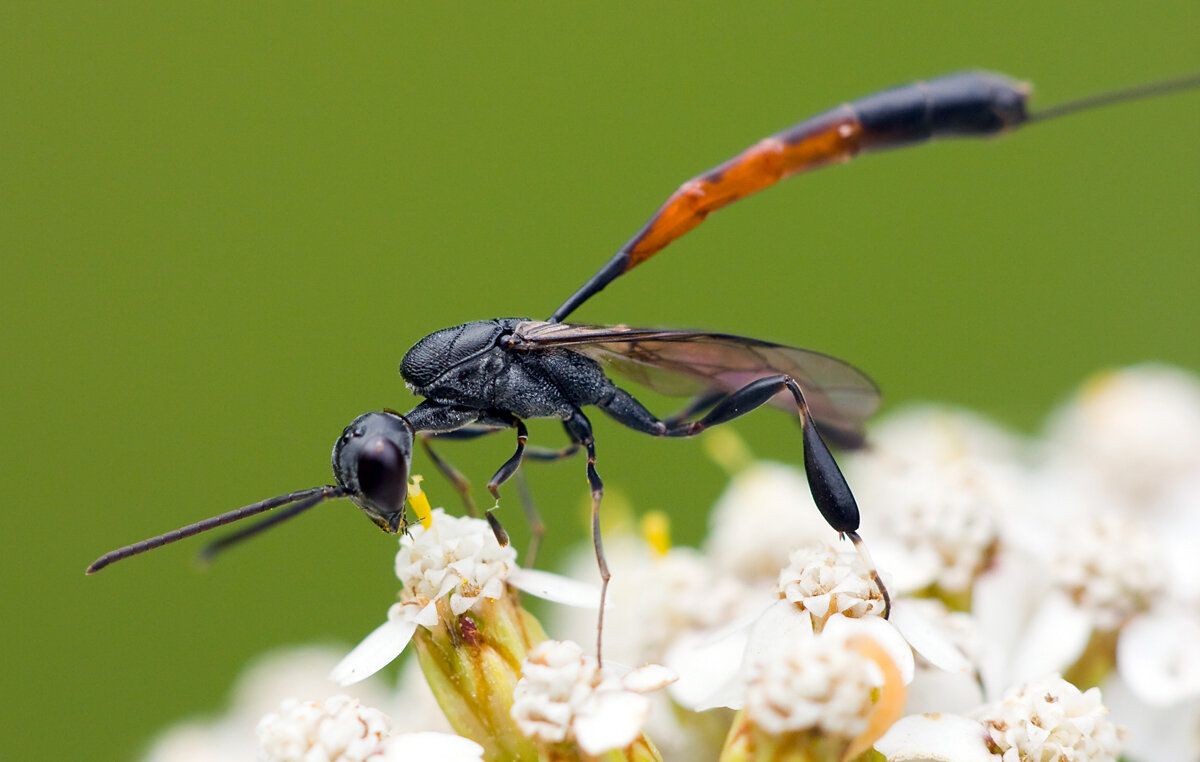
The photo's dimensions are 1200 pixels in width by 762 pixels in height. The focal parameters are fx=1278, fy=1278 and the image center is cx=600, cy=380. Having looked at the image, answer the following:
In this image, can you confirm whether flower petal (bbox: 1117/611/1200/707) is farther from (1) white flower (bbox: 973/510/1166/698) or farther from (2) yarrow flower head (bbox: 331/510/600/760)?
(2) yarrow flower head (bbox: 331/510/600/760)

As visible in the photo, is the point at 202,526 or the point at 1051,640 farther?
the point at 1051,640

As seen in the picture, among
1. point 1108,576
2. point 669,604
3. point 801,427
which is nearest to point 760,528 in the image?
point 669,604

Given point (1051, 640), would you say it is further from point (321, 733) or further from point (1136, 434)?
point (1136, 434)

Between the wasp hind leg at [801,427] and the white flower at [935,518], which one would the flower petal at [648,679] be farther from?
the white flower at [935,518]

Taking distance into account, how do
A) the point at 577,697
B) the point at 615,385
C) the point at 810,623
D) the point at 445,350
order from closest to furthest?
the point at 577,697 → the point at 810,623 → the point at 445,350 → the point at 615,385

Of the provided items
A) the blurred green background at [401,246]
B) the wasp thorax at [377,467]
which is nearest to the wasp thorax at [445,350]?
the wasp thorax at [377,467]
